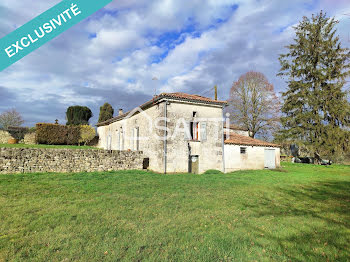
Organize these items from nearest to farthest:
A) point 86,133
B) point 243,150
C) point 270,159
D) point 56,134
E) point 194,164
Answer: point 194,164 < point 243,150 < point 270,159 < point 56,134 < point 86,133

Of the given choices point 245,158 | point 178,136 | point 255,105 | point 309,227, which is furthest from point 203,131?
point 255,105

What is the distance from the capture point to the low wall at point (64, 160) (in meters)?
11.1

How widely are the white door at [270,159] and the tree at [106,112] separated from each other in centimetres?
2595

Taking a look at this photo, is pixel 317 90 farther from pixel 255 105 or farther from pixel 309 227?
pixel 309 227

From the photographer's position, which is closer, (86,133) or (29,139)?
(29,139)

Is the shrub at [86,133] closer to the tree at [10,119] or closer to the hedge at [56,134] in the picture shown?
the hedge at [56,134]

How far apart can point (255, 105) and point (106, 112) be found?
23.8 m

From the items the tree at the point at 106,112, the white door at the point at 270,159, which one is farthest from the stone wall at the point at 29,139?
the white door at the point at 270,159

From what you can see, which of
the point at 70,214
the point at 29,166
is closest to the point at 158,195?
the point at 70,214

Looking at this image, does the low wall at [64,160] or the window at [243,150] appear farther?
the window at [243,150]

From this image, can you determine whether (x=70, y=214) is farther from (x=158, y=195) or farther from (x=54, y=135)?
(x=54, y=135)

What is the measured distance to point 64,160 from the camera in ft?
40.4

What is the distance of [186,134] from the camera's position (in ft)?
48.2

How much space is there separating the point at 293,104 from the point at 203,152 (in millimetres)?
16114
